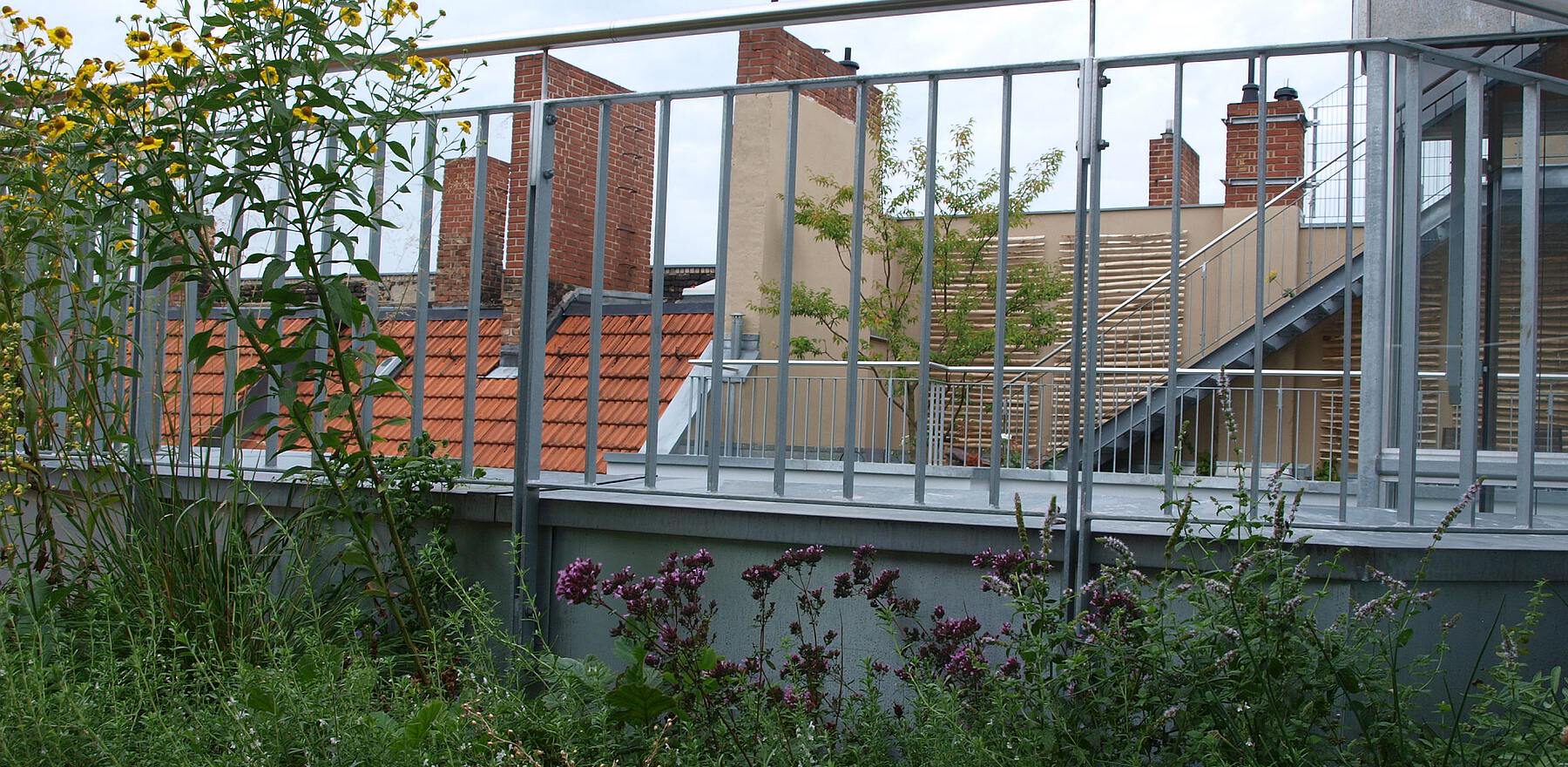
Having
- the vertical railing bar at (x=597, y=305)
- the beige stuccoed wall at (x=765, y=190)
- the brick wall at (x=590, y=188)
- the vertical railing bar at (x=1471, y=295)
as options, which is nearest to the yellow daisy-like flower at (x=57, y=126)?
the vertical railing bar at (x=597, y=305)

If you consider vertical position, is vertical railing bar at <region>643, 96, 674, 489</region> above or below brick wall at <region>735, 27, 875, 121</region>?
below

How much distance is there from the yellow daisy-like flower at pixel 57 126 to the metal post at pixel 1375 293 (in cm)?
278

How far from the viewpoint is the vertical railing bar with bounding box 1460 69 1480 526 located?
2365 mm

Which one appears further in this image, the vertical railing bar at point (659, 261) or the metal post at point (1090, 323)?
the vertical railing bar at point (659, 261)

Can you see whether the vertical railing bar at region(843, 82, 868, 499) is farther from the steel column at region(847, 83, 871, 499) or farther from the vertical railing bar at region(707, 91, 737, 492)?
the vertical railing bar at region(707, 91, 737, 492)

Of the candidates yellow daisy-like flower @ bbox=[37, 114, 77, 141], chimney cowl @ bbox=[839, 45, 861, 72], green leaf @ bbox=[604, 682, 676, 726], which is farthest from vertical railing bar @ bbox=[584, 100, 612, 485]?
chimney cowl @ bbox=[839, 45, 861, 72]

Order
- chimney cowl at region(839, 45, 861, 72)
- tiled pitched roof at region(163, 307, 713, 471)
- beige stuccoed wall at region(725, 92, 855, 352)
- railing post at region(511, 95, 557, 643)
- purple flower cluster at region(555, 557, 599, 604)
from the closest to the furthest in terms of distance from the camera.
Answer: purple flower cluster at region(555, 557, 599, 604) → railing post at region(511, 95, 557, 643) → tiled pitched roof at region(163, 307, 713, 471) → beige stuccoed wall at region(725, 92, 855, 352) → chimney cowl at region(839, 45, 861, 72)

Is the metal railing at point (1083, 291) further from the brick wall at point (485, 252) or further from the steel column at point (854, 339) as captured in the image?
the brick wall at point (485, 252)

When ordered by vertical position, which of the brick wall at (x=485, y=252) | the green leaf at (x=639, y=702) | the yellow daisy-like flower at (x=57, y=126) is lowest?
the green leaf at (x=639, y=702)

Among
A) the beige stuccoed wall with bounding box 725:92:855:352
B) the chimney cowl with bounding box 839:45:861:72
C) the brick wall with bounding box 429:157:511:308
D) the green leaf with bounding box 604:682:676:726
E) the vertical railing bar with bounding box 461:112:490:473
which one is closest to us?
the green leaf with bounding box 604:682:676:726

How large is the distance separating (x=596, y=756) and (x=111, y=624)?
1.31 m

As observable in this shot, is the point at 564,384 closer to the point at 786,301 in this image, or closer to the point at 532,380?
the point at 532,380

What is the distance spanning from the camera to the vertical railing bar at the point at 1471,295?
2.37 metres

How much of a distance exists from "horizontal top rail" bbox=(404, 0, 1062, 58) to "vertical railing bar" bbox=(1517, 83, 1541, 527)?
102 centimetres
